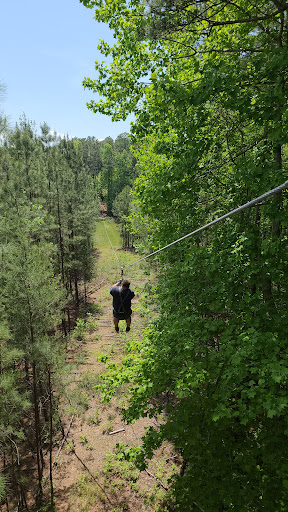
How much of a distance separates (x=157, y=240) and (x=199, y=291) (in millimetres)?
2280

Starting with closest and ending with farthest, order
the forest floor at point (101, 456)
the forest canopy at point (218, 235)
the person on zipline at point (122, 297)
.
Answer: the forest canopy at point (218, 235) < the person on zipline at point (122, 297) < the forest floor at point (101, 456)

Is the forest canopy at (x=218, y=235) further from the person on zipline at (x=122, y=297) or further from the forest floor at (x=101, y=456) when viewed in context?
the forest floor at (x=101, y=456)

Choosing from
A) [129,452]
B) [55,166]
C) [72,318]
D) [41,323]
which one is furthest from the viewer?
[72,318]

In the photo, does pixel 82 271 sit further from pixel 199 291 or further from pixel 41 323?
pixel 199 291

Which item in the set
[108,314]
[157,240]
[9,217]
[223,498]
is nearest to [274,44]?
[157,240]

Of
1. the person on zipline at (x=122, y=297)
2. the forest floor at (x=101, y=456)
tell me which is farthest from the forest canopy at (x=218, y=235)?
the forest floor at (x=101, y=456)

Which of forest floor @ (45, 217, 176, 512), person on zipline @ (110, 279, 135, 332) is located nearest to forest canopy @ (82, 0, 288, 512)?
person on zipline @ (110, 279, 135, 332)

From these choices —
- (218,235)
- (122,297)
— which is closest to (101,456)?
(122,297)

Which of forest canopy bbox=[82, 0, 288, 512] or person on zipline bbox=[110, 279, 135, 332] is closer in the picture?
forest canopy bbox=[82, 0, 288, 512]

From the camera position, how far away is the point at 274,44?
454 centimetres

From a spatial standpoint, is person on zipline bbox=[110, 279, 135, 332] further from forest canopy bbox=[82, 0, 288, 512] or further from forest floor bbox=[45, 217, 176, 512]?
forest canopy bbox=[82, 0, 288, 512]

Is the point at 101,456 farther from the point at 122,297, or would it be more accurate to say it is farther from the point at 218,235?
the point at 218,235

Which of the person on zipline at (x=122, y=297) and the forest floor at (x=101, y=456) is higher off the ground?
the person on zipline at (x=122, y=297)

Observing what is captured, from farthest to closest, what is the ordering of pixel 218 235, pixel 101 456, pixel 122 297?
pixel 101 456, pixel 122 297, pixel 218 235
